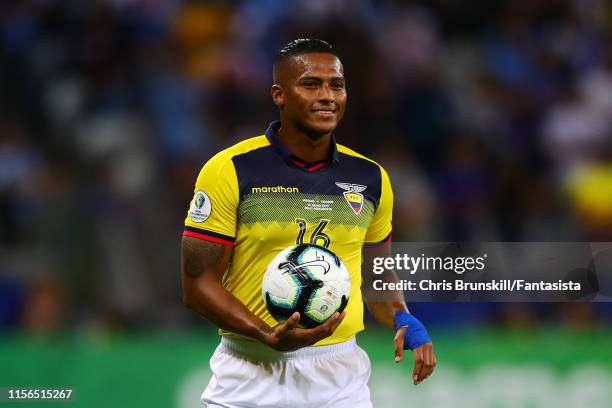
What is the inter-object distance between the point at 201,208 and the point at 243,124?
5210 millimetres

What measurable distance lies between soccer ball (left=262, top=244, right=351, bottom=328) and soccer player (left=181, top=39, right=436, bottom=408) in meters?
0.18

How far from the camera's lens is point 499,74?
11.4 meters

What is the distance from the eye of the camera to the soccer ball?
449 centimetres

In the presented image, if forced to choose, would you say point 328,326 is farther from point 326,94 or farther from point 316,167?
point 326,94

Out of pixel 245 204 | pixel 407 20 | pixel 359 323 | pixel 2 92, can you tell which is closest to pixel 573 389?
pixel 359 323

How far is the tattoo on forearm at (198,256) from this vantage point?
4.76 m

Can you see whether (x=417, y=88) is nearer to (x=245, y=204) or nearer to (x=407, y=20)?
(x=407, y=20)

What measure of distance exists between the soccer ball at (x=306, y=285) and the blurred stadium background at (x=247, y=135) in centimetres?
335

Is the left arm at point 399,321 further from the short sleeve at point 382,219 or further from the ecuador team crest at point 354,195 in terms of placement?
the ecuador team crest at point 354,195

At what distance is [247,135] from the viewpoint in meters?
9.81

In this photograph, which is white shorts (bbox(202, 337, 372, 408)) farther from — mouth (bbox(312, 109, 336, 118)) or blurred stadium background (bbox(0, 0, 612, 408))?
blurred stadium background (bbox(0, 0, 612, 408))

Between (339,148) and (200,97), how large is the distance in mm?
5491

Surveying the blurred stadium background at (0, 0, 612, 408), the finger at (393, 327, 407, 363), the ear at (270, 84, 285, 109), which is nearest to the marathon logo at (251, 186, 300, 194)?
the ear at (270, 84, 285, 109)
